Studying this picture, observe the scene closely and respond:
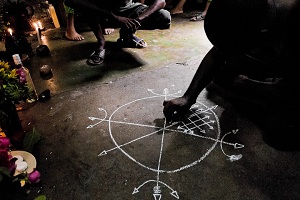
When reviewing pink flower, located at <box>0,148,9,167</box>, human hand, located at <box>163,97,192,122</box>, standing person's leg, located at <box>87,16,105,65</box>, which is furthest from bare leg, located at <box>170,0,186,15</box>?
pink flower, located at <box>0,148,9,167</box>

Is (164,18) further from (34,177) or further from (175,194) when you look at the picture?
(34,177)

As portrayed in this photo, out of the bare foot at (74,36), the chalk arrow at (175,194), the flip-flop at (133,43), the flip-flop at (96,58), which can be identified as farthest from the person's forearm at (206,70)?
the bare foot at (74,36)

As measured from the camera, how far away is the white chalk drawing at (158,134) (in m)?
2.01

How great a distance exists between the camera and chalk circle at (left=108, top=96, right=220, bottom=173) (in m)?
2.05

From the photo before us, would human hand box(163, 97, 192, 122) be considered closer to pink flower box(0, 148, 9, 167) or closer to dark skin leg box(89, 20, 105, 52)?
pink flower box(0, 148, 9, 167)

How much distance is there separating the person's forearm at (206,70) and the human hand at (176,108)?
0.20 ft

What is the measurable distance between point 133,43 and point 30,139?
2582mm

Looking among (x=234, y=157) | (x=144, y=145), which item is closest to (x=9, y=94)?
(x=144, y=145)

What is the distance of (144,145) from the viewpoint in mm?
2203

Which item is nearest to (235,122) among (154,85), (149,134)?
(149,134)

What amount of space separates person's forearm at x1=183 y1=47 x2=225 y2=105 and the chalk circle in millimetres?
300

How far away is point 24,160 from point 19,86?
68cm

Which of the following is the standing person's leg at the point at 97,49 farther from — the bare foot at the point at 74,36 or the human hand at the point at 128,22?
the bare foot at the point at 74,36

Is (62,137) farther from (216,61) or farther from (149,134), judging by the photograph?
(216,61)
